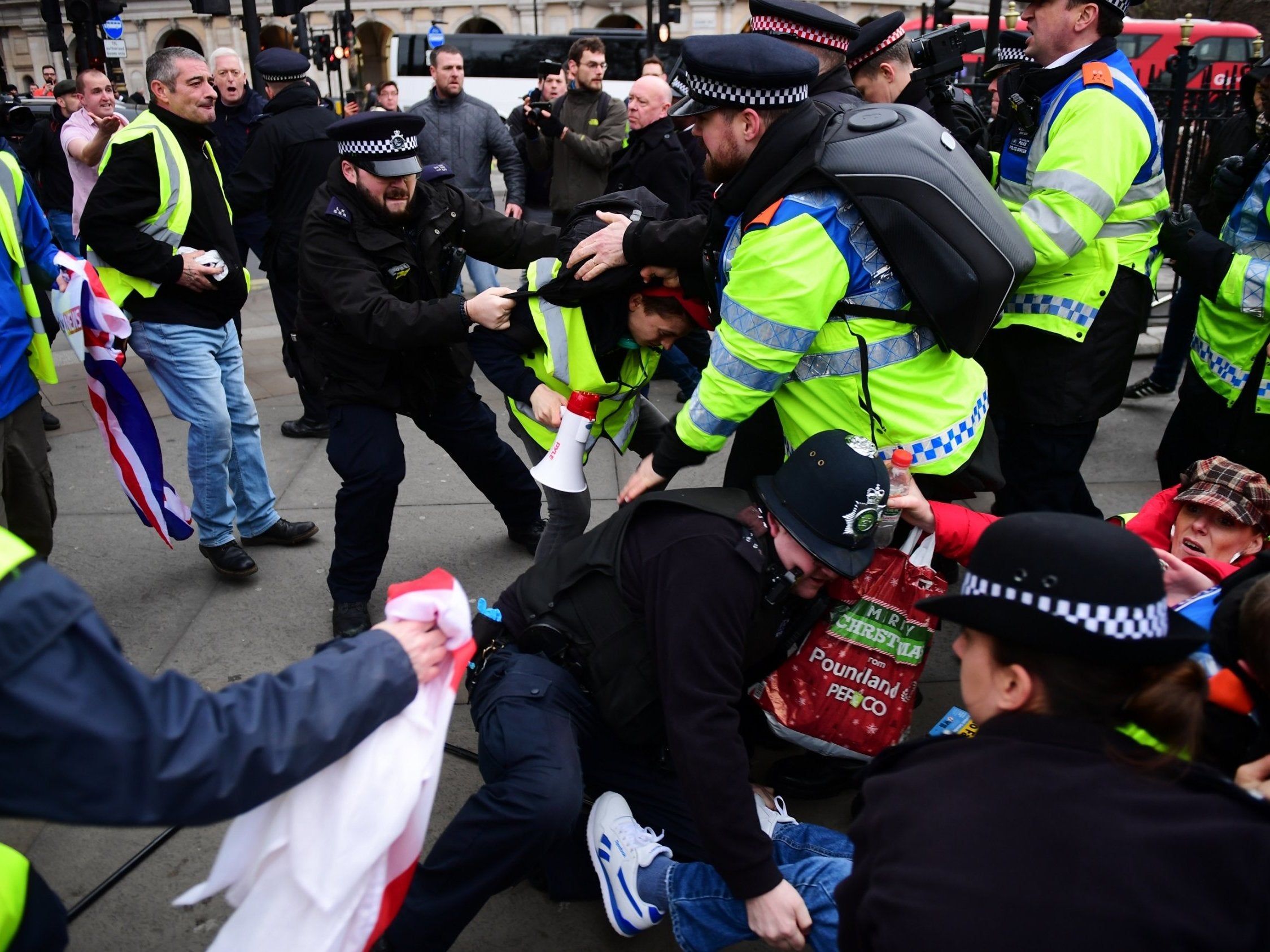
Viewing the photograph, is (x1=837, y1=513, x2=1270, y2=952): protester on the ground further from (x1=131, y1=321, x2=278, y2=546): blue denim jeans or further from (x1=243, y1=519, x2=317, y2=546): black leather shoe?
(x1=243, y1=519, x2=317, y2=546): black leather shoe

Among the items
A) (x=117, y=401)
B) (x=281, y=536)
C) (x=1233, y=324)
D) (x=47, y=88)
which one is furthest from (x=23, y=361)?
(x=47, y=88)

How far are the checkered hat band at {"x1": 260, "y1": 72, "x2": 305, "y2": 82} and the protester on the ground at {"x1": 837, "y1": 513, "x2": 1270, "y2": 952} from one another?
5570 mm

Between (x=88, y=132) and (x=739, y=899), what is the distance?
6.51 metres

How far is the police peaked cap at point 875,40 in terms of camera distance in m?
3.86

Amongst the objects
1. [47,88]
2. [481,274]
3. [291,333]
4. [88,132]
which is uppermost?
[88,132]

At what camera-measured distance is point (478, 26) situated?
169 feet

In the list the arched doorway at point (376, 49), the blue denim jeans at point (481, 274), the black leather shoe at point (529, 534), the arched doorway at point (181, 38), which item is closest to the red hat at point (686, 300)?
the black leather shoe at point (529, 534)

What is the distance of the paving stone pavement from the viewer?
2666 mm

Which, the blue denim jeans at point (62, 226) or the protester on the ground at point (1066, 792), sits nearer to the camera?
the protester on the ground at point (1066, 792)

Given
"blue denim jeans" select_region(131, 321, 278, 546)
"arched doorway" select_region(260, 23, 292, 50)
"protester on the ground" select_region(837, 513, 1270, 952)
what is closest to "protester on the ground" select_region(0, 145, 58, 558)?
"blue denim jeans" select_region(131, 321, 278, 546)

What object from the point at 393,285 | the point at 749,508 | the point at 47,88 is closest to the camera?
the point at 749,508

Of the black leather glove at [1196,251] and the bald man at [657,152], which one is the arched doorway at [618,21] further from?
the black leather glove at [1196,251]

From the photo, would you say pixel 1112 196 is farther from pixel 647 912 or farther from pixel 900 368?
pixel 647 912

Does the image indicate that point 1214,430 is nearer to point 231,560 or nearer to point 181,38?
point 231,560
